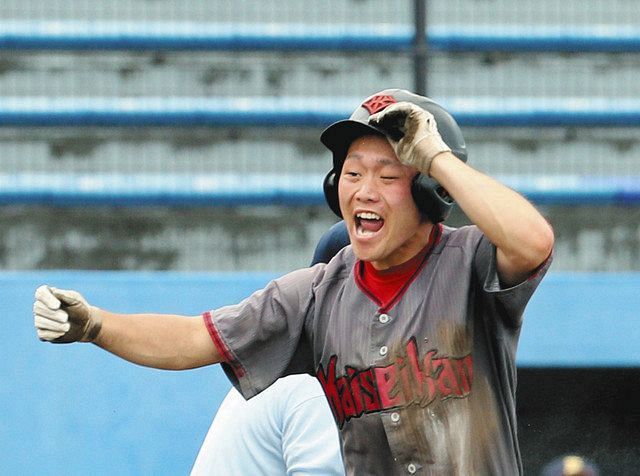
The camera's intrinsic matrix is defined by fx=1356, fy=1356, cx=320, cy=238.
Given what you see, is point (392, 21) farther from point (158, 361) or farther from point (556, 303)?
point (158, 361)

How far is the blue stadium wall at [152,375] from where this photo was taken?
5.01m

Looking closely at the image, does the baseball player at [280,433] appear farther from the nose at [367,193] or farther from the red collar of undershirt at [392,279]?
the nose at [367,193]

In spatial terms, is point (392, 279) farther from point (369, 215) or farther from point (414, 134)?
point (414, 134)

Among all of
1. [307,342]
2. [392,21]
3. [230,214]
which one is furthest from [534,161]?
[307,342]

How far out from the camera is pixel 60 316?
Result: 243cm

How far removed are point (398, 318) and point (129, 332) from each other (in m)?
0.51

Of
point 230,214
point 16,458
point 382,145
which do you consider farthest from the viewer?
point 230,214

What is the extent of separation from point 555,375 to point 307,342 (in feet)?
9.03

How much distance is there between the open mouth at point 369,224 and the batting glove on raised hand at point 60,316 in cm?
53

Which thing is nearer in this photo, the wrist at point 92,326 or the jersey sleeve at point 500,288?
the jersey sleeve at point 500,288

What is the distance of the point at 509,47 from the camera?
6621mm

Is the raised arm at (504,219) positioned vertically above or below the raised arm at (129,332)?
above

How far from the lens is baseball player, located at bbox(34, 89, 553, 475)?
2.43 metres

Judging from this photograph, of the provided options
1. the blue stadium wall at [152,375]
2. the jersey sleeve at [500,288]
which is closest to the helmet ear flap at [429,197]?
the jersey sleeve at [500,288]
